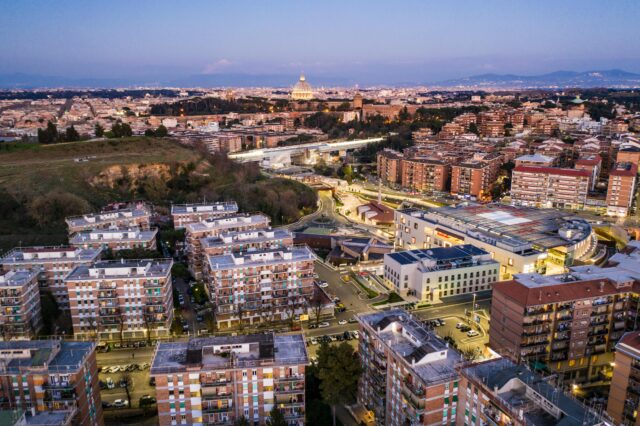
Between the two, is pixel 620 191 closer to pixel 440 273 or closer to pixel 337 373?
pixel 440 273

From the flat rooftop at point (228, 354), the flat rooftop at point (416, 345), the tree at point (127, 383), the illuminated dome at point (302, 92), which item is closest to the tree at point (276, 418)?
the flat rooftop at point (228, 354)

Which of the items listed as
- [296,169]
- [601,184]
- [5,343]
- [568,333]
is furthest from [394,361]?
[296,169]

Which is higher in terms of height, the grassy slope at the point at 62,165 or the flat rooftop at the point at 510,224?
the grassy slope at the point at 62,165

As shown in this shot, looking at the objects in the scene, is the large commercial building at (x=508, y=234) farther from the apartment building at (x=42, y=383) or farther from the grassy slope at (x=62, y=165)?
the grassy slope at (x=62, y=165)

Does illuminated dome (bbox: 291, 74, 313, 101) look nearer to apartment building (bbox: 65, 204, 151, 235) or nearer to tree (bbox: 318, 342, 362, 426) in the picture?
apartment building (bbox: 65, 204, 151, 235)

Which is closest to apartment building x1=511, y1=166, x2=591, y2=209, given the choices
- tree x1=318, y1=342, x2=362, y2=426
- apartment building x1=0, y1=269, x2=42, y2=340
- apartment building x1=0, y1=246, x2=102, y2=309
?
tree x1=318, y1=342, x2=362, y2=426

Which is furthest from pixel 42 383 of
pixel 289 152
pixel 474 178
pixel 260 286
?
pixel 289 152
